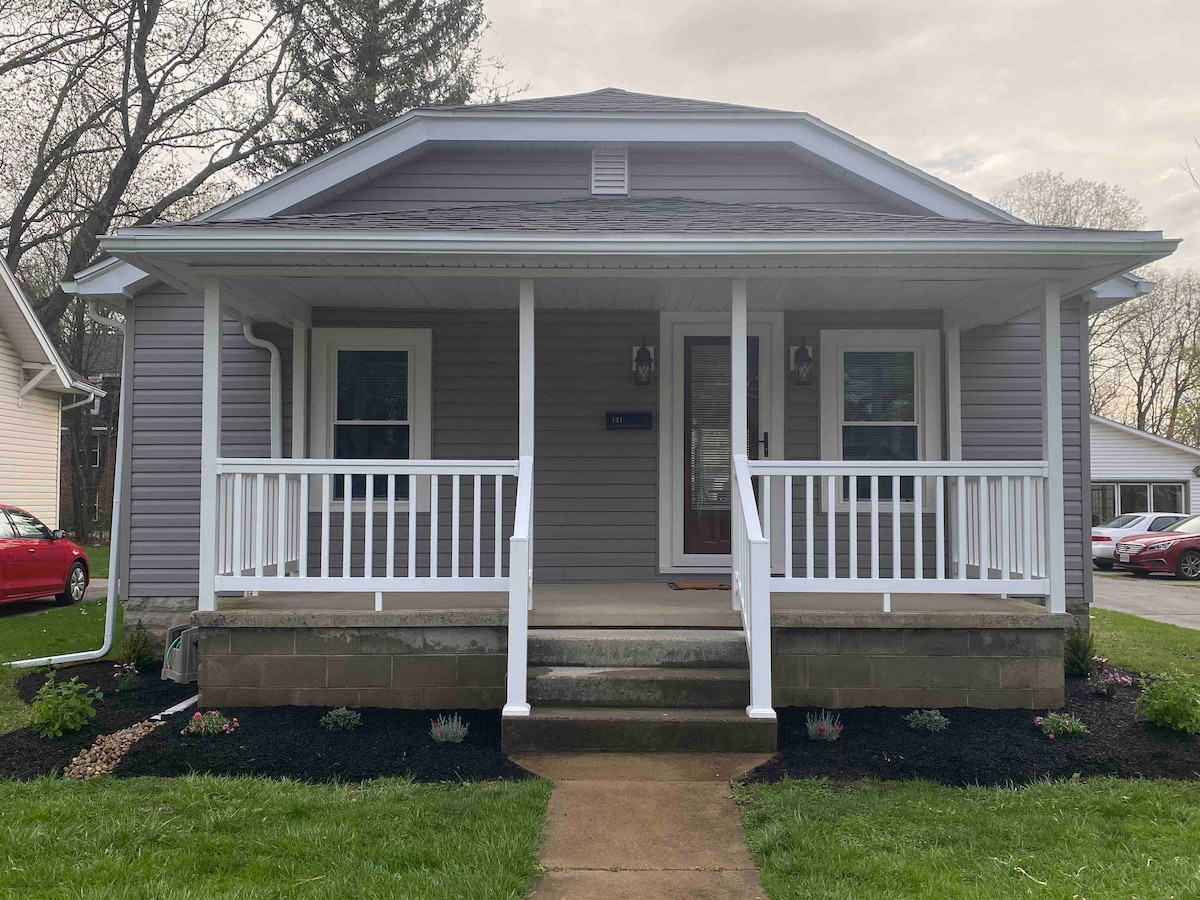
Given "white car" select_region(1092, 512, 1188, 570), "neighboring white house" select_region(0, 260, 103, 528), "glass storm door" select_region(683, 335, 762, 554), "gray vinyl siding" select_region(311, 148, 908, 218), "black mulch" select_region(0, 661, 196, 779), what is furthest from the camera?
"white car" select_region(1092, 512, 1188, 570)

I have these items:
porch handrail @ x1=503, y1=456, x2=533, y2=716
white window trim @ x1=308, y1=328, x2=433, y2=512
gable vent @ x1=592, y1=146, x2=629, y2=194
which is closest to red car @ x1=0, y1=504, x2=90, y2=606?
white window trim @ x1=308, y1=328, x2=433, y2=512

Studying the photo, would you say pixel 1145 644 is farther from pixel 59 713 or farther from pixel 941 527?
pixel 59 713

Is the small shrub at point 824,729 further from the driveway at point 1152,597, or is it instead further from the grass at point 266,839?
the driveway at point 1152,597

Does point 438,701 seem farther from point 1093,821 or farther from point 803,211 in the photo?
point 803,211

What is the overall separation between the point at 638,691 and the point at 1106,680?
327cm

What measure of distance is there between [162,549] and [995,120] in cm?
1689

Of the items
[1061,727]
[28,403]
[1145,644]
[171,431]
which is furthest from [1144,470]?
[28,403]

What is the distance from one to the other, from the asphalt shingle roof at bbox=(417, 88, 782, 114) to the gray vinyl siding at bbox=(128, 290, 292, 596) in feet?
9.39

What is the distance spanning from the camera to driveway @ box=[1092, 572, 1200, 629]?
1132cm

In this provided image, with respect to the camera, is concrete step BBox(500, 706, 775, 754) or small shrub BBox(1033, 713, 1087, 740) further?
small shrub BBox(1033, 713, 1087, 740)

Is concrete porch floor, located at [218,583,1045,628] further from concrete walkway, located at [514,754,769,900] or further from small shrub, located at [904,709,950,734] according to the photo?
concrete walkway, located at [514,754,769,900]

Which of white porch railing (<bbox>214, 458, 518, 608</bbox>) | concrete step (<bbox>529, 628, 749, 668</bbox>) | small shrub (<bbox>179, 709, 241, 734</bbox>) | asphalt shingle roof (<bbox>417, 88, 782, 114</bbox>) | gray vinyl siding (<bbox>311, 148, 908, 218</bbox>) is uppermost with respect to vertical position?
asphalt shingle roof (<bbox>417, 88, 782, 114</bbox>)

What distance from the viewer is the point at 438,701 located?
5.23 m

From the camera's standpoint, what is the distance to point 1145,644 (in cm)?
823
